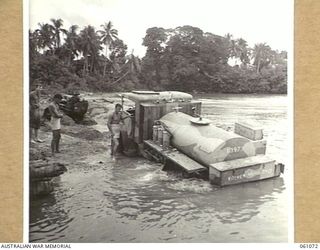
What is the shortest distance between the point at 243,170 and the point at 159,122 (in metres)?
0.48

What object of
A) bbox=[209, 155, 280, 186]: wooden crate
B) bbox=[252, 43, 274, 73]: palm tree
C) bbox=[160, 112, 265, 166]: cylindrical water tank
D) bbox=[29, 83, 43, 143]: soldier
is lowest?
bbox=[209, 155, 280, 186]: wooden crate

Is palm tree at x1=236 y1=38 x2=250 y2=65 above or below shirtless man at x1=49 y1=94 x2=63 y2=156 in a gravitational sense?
above

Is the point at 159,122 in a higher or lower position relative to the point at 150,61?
lower

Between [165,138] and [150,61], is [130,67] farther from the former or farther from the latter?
[165,138]

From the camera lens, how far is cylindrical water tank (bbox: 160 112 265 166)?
1.94m

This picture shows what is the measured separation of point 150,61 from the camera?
202 cm

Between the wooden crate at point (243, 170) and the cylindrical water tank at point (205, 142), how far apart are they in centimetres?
3
